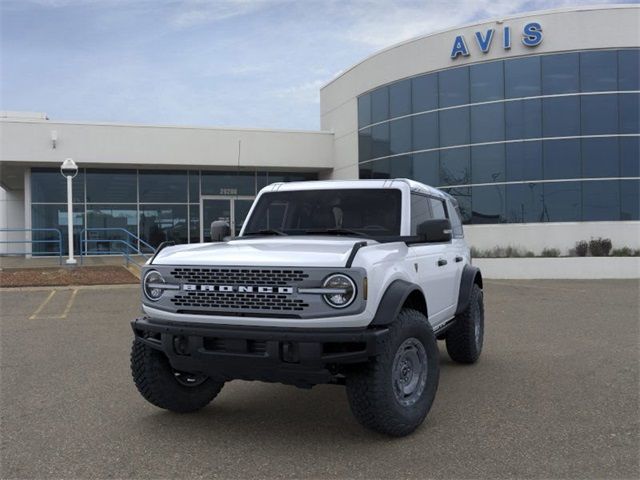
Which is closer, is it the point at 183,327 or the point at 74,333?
the point at 183,327

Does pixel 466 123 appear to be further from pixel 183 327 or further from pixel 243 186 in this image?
pixel 183 327

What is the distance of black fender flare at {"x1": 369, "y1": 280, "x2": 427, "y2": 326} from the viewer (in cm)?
404

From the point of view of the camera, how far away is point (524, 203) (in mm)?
20531

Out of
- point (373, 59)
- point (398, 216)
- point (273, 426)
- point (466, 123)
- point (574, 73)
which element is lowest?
point (273, 426)

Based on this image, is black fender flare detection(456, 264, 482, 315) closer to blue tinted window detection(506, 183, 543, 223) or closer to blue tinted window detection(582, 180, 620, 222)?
blue tinted window detection(506, 183, 543, 223)

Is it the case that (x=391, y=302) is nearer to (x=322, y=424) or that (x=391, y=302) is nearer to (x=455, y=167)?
(x=322, y=424)

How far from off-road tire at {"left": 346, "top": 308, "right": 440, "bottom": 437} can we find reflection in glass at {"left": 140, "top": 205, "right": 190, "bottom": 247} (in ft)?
70.4

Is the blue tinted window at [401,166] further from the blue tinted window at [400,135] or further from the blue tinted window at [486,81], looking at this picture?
the blue tinted window at [486,81]

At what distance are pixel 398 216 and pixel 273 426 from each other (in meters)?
2.08

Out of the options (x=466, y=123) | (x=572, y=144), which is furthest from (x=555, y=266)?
(x=466, y=123)

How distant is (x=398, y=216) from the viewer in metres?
5.34

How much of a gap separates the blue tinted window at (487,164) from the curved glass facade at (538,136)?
0.03 m

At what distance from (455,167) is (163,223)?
39.7 ft

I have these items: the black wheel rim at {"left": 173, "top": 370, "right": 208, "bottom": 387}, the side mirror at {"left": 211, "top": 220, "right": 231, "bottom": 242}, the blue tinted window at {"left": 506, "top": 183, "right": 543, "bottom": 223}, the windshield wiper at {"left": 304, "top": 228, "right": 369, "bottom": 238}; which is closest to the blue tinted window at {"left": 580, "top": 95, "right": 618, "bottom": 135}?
the blue tinted window at {"left": 506, "top": 183, "right": 543, "bottom": 223}
